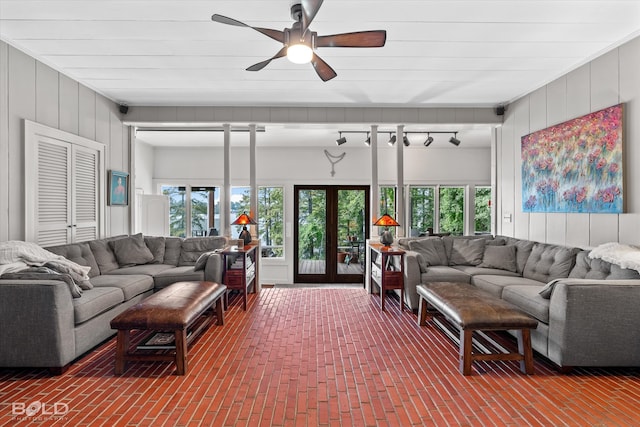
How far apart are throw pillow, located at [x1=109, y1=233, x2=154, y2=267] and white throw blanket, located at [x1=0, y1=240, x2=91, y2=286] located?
119 centimetres

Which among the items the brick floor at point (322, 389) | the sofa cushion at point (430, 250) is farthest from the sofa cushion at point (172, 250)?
the sofa cushion at point (430, 250)

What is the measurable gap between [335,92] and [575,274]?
11.3 ft

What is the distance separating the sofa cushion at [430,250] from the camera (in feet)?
16.4

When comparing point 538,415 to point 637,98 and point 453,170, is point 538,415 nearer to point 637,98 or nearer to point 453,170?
point 637,98

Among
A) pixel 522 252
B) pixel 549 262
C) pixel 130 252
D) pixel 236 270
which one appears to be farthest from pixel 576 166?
pixel 130 252

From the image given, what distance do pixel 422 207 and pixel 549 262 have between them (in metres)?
4.21

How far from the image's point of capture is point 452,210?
808cm

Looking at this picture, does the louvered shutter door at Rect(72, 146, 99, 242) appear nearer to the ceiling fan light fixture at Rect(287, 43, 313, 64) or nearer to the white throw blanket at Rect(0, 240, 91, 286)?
the white throw blanket at Rect(0, 240, 91, 286)

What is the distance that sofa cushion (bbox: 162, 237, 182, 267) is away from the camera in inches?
201

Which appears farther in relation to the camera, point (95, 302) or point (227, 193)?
point (227, 193)

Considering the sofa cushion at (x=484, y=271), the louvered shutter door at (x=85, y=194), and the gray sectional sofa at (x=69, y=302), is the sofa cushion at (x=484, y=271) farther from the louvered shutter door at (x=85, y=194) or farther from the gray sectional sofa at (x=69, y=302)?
the louvered shutter door at (x=85, y=194)

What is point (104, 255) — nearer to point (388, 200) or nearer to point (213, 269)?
point (213, 269)

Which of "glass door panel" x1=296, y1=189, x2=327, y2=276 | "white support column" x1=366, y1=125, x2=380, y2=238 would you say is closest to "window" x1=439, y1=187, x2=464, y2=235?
"glass door panel" x1=296, y1=189, x2=327, y2=276

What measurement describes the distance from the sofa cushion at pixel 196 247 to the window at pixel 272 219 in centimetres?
264
